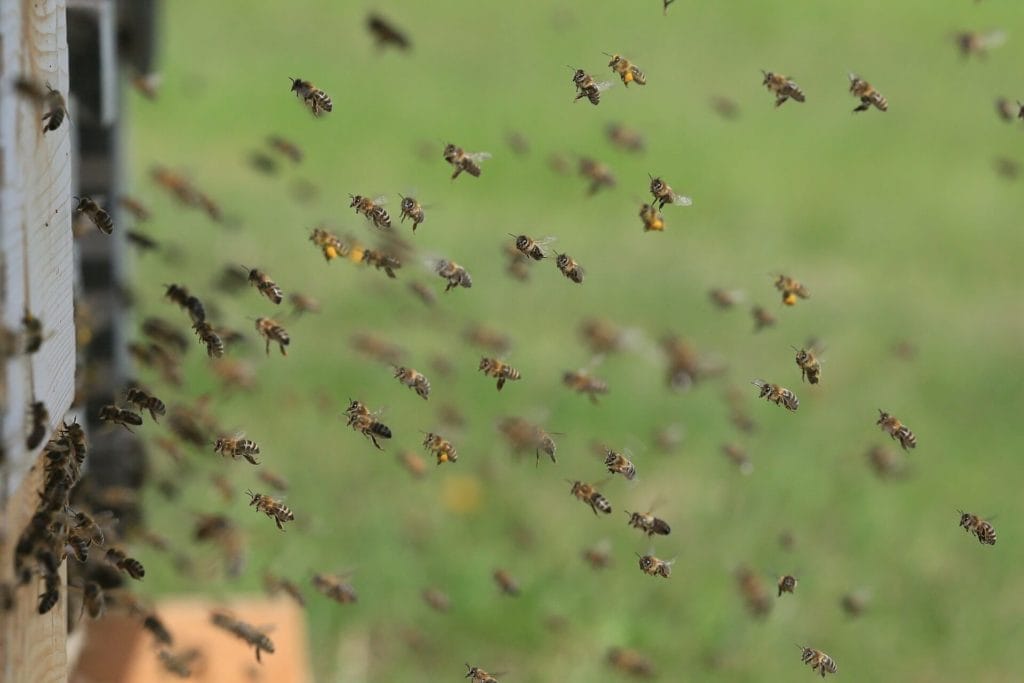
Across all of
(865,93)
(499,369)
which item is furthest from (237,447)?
(865,93)

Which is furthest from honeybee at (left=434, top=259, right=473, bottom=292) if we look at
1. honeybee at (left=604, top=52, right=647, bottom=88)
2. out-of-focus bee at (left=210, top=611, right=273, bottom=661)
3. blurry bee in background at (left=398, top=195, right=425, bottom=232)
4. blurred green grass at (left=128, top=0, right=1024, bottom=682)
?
blurred green grass at (left=128, top=0, right=1024, bottom=682)

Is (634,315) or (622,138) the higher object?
(622,138)

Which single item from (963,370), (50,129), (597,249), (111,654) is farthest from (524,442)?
(597,249)

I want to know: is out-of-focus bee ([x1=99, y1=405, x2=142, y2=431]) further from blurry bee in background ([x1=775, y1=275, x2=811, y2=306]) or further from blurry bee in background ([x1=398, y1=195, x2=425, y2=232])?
blurry bee in background ([x1=775, y1=275, x2=811, y2=306])

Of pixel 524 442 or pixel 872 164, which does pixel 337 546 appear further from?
pixel 872 164

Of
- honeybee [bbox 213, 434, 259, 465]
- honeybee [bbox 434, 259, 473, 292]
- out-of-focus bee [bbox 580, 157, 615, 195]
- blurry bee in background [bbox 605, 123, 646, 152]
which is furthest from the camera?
blurry bee in background [bbox 605, 123, 646, 152]

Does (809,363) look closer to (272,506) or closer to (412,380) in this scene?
(412,380)

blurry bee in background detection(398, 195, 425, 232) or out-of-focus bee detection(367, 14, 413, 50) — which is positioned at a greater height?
out-of-focus bee detection(367, 14, 413, 50)

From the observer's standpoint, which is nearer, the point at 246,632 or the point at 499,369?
the point at 499,369
